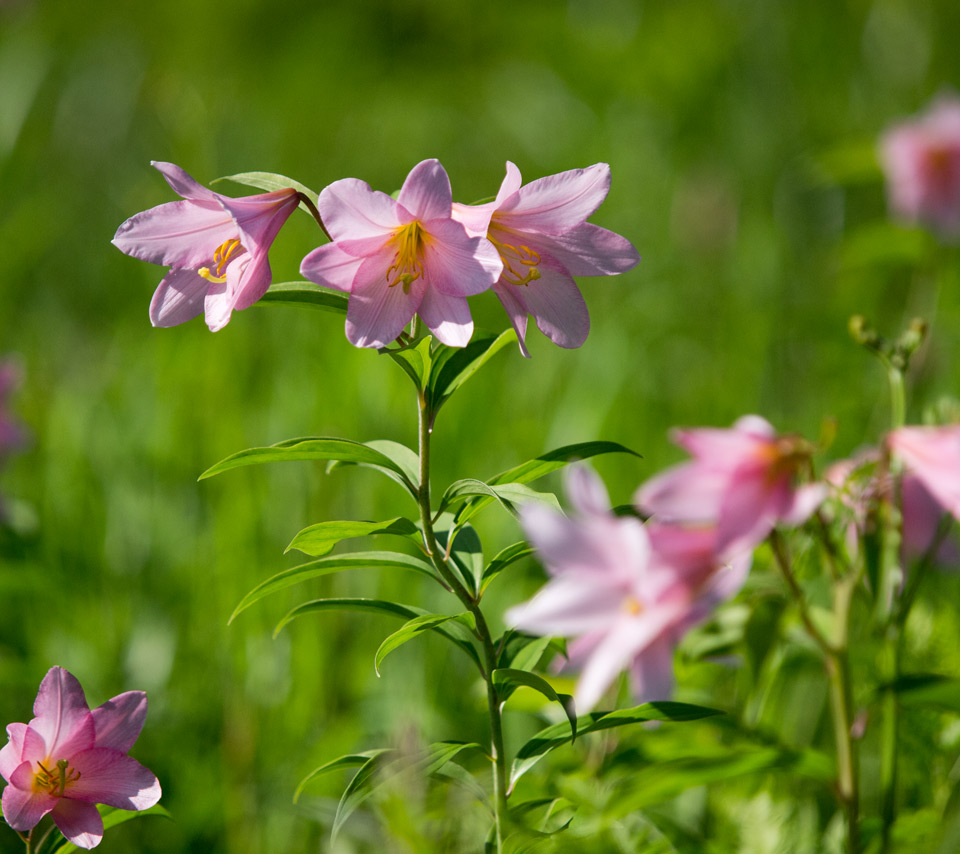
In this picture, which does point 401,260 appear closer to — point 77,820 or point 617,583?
point 617,583

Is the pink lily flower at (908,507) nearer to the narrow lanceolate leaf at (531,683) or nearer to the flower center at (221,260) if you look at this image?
the narrow lanceolate leaf at (531,683)

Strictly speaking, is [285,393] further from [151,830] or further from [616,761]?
[616,761]

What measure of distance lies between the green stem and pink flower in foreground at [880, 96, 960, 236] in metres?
1.13

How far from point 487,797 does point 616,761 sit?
0.12 metres

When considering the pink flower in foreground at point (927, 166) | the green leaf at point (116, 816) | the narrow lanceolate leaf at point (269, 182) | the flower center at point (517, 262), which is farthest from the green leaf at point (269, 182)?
the pink flower in foreground at point (927, 166)

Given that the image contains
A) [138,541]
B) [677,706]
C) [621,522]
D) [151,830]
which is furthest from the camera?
[138,541]

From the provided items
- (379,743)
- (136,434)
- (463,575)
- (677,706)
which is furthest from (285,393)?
(677,706)

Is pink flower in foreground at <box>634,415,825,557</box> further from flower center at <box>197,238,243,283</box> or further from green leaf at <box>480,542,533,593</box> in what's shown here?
flower center at <box>197,238,243,283</box>

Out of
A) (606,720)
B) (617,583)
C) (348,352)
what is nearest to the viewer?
(617,583)

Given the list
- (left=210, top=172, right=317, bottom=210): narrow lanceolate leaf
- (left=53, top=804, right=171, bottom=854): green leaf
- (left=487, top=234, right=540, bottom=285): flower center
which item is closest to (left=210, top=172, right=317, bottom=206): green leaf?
(left=210, top=172, right=317, bottom=210): narrow lanceolate leaf

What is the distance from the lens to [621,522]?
1.18ft

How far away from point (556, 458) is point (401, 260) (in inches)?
5.4

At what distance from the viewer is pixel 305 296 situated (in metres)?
0.46

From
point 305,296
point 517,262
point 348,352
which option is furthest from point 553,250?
point 348,352
